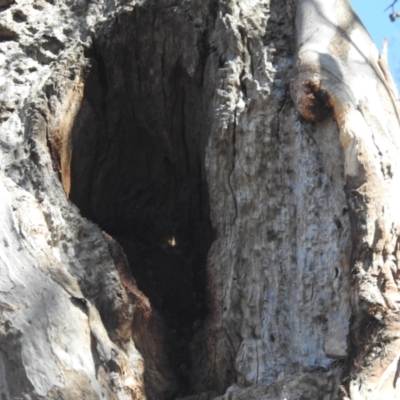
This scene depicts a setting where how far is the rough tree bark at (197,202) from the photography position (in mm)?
1617

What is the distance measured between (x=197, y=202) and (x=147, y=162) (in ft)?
0.73

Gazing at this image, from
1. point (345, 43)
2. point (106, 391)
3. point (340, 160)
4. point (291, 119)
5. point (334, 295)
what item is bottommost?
point (106, 391)

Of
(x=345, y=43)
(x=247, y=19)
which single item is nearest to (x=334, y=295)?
(x=345, y=43)

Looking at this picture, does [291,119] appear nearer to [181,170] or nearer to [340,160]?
[340,160]

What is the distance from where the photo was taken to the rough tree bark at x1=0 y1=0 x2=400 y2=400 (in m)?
1.62

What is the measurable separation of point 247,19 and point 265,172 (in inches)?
18.7

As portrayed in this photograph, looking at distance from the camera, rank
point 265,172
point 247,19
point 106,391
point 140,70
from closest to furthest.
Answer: point 106,391 → point 265,172 → point 247,19 → point 140,70

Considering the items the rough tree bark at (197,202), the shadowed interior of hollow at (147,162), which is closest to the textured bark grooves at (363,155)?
the rough tree bark at (197,202)

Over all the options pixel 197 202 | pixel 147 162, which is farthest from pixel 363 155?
pixel 147 162

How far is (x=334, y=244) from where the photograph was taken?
5.67 feet

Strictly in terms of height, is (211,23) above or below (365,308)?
above

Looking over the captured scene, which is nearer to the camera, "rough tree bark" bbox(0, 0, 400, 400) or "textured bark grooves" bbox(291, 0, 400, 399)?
"textured bark grooves" bbox(291, 0, 400, 399)

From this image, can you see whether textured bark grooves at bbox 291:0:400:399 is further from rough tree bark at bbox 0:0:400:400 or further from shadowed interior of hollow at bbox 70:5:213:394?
shadowed interior of hollow at bbox 70:5:213:394

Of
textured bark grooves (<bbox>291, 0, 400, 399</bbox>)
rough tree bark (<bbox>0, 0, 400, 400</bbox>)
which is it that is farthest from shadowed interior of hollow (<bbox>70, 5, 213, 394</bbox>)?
textured bark grooves (<bbox>291, 0, 400, 399</bbox>)
